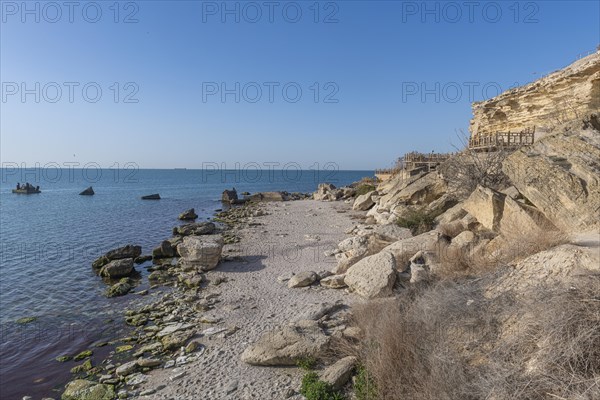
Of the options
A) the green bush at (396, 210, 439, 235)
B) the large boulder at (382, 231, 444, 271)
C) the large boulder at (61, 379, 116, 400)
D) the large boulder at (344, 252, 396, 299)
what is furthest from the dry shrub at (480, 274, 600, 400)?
the green bush at (396, 210, 439, 235)

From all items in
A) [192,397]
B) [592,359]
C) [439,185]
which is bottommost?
[192,397]

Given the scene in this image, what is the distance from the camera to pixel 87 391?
7.64 m

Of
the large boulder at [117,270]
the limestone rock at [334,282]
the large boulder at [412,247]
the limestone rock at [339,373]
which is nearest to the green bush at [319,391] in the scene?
the limestone rock at [339,373]

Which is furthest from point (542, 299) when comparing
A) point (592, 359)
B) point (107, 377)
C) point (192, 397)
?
point (107, 377)

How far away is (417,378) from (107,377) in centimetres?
711

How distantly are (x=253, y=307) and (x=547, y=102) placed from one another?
2299cm

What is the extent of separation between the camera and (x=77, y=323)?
38.1 feet

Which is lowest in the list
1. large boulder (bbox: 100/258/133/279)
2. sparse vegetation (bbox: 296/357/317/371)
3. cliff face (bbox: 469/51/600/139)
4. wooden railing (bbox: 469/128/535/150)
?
large boulder (bbox: 100/258/133/279)

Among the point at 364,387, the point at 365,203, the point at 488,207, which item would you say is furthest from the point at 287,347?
the point at 365,203

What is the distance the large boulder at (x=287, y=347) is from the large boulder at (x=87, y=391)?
9.70 ft

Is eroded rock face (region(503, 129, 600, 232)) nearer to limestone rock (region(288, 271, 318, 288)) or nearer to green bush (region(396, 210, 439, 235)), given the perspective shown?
green bush (region(396, 210, 439, 235))

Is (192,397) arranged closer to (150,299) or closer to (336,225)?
(150,299)

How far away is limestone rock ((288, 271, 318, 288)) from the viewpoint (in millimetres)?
12594

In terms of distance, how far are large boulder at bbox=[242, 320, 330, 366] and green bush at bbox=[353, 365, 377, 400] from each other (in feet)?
4.66
